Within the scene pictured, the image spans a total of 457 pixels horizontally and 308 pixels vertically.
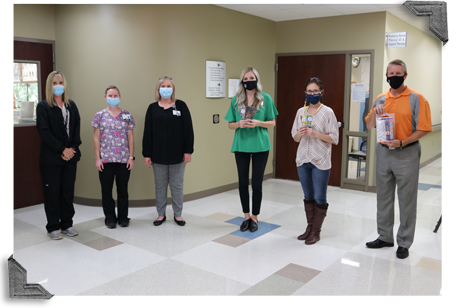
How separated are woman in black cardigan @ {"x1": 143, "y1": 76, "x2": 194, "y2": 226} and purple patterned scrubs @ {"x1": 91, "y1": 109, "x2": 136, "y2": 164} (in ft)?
0.69

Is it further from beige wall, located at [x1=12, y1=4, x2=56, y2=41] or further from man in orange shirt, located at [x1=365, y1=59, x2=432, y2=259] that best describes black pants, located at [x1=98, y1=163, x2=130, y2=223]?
man in orange shirt, located at [x1=365, y1=59, x2=432, y2=259]

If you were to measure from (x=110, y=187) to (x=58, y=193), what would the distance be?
0.53 m

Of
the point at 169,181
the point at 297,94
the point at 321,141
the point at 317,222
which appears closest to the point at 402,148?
the point at 321,141

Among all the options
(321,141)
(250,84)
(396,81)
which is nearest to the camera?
(396,81)

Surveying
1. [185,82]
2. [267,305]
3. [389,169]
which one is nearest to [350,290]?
[267,305]

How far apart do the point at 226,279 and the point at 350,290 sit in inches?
34.2

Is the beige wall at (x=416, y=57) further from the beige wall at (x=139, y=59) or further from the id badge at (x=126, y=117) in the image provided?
the id badge at (x=126, y=117)

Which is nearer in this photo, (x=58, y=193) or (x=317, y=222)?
(x=317, y=222)

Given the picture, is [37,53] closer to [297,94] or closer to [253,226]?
[253,226]

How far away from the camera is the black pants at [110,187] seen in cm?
417

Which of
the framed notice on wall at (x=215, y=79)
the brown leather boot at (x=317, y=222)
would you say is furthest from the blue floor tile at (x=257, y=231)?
the framed notice on wall at (x=215, y=79)

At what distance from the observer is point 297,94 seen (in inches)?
251

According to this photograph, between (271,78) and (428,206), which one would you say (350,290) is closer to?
(428,206)

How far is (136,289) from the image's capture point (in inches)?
111
